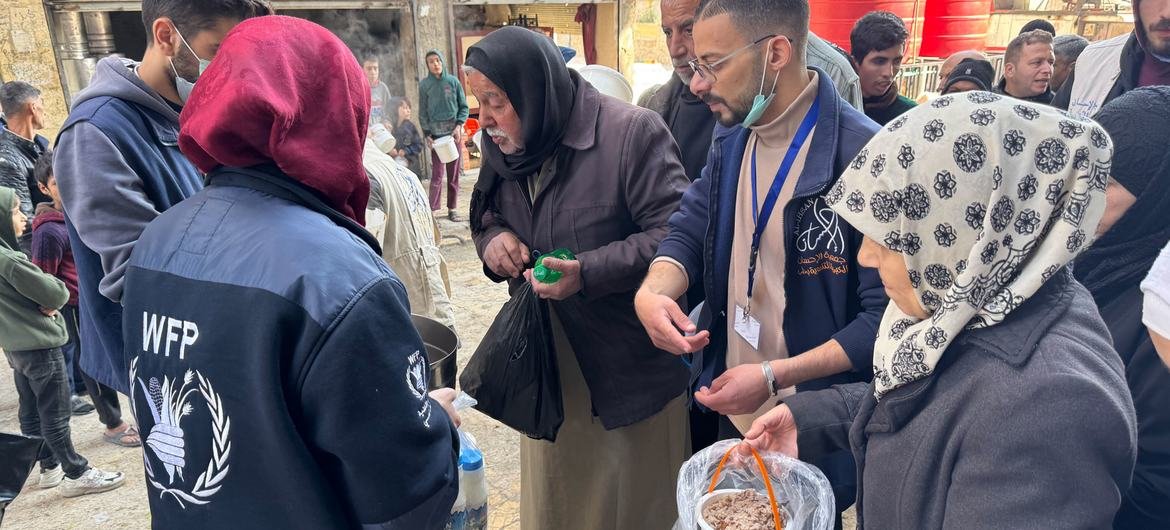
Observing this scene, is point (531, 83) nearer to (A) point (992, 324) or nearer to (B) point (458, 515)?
(B) point (458, 515)

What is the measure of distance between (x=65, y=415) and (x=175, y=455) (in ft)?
9.63

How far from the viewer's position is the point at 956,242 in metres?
1.22

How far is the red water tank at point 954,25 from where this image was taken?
14.0 m

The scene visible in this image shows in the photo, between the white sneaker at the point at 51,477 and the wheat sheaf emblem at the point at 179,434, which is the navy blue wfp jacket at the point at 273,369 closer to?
the wheat sheaf emblem at the point at 179,434

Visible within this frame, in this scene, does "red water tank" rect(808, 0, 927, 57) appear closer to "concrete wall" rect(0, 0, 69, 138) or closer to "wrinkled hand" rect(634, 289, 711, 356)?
"concrete wall" rect(0, 0, 69, 138)

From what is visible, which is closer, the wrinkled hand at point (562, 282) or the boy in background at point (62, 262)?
the wrinkled hand at point (562, 282)

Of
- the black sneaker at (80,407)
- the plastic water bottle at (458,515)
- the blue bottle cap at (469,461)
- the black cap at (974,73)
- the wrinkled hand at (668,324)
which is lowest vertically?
the black sneaker at (80,407)

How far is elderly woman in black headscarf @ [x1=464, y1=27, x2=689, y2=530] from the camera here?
7.78 feet

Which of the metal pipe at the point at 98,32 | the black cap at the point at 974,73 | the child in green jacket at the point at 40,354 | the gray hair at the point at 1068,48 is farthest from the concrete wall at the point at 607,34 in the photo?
the child in green jacket at the point at 40,354

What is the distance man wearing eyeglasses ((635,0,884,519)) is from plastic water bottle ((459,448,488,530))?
686 millimetres

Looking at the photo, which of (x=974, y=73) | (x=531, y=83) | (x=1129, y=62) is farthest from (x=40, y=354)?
(x=974, y=73)

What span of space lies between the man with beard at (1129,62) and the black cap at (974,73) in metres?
1.11

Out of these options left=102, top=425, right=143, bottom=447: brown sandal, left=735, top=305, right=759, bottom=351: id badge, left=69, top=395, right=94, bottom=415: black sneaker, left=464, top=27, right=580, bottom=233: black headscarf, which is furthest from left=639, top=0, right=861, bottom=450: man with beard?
left=69, top=395, right=94, bottom=415: black sneaker

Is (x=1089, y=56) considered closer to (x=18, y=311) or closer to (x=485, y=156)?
(x=485, y=156)
